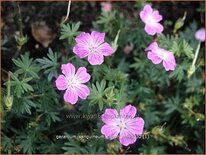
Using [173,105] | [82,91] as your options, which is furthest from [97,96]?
[173,105]

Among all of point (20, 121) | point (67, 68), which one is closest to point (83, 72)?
point (67, 68)

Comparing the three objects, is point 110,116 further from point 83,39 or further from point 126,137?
point 83,39

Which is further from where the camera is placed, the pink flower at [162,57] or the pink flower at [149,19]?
the pink flower at [149,19]

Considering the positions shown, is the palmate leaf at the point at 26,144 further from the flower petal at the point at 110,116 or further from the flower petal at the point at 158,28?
the flower petal at the point at 158,28

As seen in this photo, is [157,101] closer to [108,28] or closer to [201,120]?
[201,120]

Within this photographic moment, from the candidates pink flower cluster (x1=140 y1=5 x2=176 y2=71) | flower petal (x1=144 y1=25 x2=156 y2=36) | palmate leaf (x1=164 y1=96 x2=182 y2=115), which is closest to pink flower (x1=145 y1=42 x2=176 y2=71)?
pink flower cluster (x1=140 y1=5 x2=176 y2=71)

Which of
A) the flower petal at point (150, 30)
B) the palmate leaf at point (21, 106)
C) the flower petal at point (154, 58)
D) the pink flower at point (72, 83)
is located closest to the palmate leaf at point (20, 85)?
the palmate leaf at point (21, 106)
